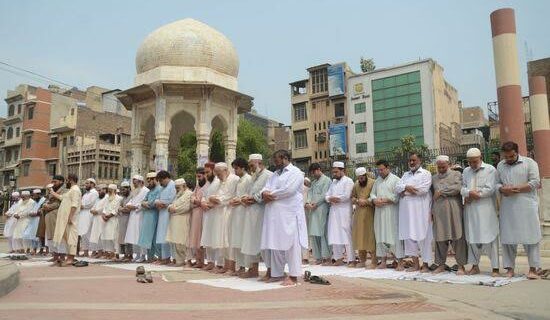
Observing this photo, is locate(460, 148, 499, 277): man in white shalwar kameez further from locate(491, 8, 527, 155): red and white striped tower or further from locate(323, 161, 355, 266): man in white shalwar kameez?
locate(491, 8, 527, 155): red and white striped tower

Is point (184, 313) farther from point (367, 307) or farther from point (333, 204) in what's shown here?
point (333, 204)

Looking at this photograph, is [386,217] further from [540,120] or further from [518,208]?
[540,120]

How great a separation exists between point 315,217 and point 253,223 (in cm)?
237

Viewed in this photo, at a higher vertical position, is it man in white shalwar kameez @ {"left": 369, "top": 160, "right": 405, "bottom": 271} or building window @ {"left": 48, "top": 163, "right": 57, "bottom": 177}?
building window @ {"left": 48, "top": 163, "right": 57, "bottom": 177}

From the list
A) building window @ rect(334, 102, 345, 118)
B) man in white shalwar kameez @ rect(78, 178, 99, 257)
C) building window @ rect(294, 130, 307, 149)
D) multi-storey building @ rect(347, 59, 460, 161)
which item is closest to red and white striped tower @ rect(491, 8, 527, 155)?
man in white shalwar kameez @ rect(78, 178, 99, 257)

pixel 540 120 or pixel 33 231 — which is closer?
pixel 33 231

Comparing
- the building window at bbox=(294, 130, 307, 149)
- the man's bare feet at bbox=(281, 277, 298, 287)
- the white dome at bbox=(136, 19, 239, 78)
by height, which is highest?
the building window at bbox=(294, 130, 307, 149)

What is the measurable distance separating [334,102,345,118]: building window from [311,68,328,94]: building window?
2152 mm

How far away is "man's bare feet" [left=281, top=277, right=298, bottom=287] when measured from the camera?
6.16 m

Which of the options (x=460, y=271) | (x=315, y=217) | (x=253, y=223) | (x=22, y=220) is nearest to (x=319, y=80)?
(x=22, y=220)

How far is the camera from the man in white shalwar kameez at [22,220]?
44.5ft

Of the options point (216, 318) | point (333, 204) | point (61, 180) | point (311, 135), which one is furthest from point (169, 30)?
point (311, 135)

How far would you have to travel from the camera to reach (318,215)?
9281 mm

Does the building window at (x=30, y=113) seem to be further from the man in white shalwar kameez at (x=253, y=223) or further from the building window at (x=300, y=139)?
the man in white shalwar kameez at (x=253, y=223)
